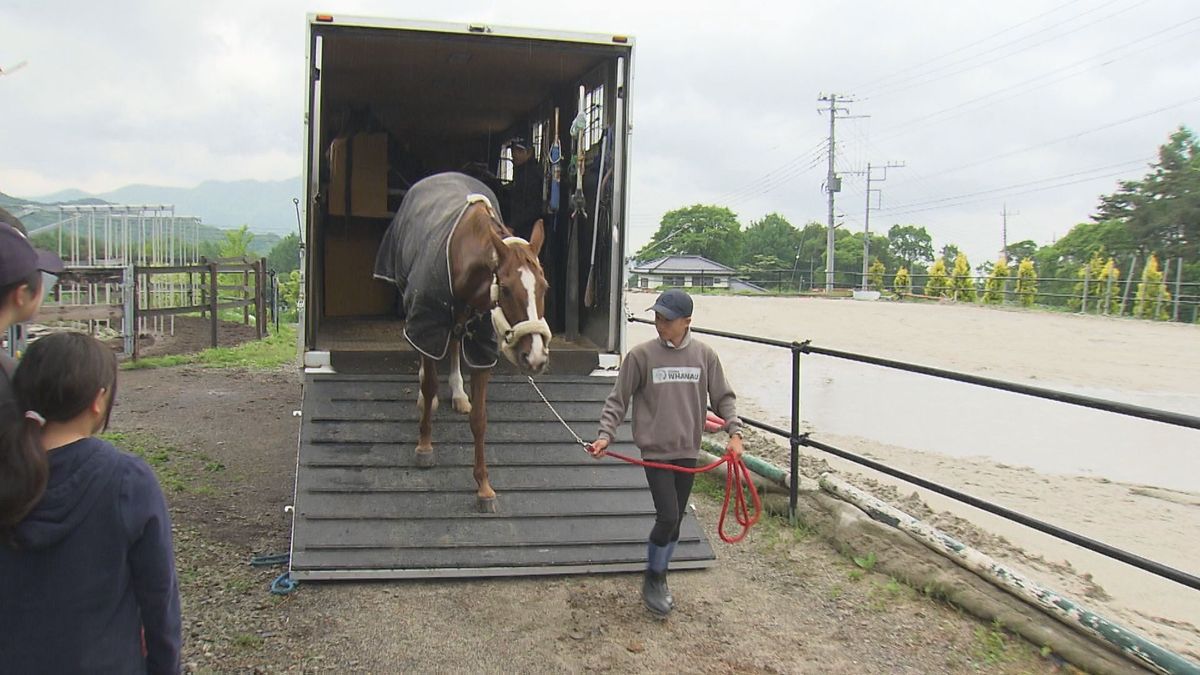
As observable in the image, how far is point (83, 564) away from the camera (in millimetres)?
1684

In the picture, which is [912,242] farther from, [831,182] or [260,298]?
[260,298]

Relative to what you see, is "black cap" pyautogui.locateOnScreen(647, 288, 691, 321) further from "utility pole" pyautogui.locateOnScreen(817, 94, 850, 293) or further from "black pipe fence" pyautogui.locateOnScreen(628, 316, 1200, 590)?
"utility pole" pyautogui.locateOnScreen(817, 94, 850, 293)

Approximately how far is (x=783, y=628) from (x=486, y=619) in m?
1.31

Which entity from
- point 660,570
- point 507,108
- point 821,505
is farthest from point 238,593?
point 507,108

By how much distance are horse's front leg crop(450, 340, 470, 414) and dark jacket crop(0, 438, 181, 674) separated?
3272 mm

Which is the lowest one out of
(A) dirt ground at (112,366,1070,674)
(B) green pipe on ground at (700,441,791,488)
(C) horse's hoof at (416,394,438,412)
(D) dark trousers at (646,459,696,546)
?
(A) dirt ground at (112,366,1070,674)

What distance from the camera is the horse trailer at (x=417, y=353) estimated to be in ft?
13.7

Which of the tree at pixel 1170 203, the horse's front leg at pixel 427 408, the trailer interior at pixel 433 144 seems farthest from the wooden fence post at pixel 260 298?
the tree at pixel 1170 203

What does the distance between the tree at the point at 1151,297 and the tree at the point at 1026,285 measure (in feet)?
9.75

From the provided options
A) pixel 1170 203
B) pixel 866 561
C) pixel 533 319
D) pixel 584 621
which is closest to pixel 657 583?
pixel 584 621

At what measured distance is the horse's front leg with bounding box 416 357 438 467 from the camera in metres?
4.60

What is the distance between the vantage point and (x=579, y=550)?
4203mm

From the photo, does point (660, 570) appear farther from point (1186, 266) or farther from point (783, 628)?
point (1186, 266)

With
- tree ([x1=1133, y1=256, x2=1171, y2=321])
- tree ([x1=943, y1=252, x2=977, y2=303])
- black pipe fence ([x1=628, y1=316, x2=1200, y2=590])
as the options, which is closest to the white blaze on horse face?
black pipe fence ([x1=628, y1=316, x2=1200, y2=590])
